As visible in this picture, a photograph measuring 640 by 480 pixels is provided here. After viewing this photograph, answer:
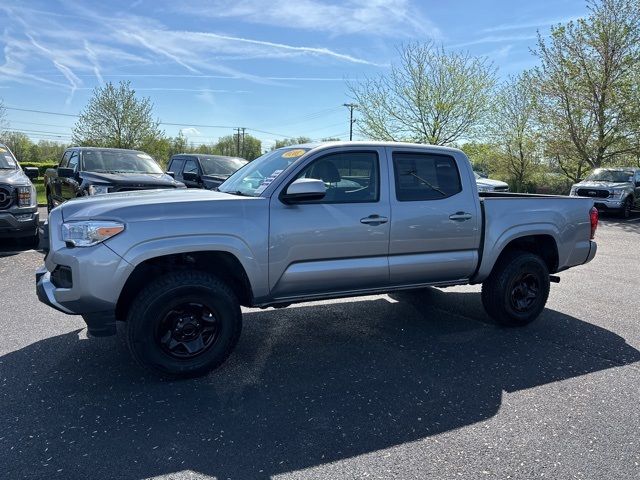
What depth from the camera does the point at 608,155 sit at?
22.8 meters

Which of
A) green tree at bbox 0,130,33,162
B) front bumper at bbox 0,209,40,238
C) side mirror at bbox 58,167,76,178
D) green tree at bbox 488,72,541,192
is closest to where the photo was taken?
front bumper at bbox 0,209,40,238

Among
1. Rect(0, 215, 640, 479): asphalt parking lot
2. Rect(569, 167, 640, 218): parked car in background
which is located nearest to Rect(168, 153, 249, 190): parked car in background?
Rect(0, 215, 640, 479): asphalt parking lot

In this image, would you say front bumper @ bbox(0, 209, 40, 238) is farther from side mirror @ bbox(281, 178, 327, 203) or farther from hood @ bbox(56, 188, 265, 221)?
side mirror @ bbox(281, 178, 327, 203)

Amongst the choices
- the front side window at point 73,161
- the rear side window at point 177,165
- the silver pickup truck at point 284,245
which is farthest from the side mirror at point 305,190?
the rear side window at point 177,165

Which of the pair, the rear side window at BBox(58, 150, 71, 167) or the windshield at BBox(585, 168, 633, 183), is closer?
the rear side window at BBox(58, 150, 71, 167)

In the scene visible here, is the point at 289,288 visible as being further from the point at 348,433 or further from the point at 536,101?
the point at 536,101

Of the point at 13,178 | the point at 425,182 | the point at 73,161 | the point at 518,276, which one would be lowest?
the point at 518,276

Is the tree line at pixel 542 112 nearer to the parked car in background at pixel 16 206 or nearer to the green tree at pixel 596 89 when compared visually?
the green tree at pixel 596 89

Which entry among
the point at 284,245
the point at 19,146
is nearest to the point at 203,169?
the point at 284,245

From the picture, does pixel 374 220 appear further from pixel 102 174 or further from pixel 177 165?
pixel 177 165

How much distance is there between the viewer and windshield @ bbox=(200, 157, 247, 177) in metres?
12.5

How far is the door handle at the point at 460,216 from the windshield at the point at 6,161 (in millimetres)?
8297

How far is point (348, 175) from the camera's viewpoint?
13.8 feet

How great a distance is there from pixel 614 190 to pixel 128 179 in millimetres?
15997
